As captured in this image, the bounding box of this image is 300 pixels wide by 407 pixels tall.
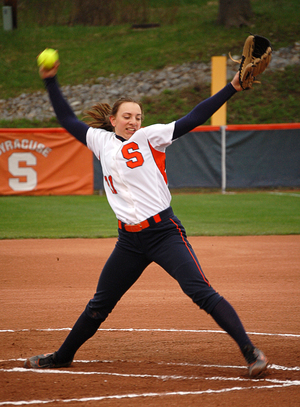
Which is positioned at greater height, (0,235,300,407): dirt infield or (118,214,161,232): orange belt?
(118,214,161,232): orange belt

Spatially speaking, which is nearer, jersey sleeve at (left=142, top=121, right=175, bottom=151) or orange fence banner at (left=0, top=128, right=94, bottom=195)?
jersey sleeve at (left=142, top=121, right=175, bottom=151)

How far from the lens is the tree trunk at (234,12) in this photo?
27.6 m

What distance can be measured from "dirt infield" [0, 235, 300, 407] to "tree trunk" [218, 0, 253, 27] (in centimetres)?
2302

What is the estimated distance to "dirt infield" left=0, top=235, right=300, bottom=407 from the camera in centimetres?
299

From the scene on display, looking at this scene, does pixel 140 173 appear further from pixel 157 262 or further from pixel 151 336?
pixel 151 336

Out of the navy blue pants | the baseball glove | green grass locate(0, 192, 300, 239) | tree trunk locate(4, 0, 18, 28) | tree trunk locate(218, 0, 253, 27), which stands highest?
tree trunk locate(4, 0, 18, 28)

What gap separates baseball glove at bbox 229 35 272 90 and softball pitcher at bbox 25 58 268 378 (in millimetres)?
70

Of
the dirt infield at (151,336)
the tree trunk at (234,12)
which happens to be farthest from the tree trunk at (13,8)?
the dirt infield at (151,336)

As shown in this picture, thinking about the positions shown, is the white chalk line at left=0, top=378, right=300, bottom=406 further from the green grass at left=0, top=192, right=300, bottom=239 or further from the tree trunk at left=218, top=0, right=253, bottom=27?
the tree trunk at left=218, top=0, right=253, bottom=27

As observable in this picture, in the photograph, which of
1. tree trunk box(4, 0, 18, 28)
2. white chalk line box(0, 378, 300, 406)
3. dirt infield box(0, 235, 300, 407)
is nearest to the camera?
white chalk line box(0, 378, 300, 406)

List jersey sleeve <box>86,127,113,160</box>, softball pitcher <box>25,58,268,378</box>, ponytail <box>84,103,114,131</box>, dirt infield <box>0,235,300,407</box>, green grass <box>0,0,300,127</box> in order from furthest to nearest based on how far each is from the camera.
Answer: green grass <box>0,0,300,127</box>
ponytail <box>84,103,114,131</box>
jersey sleeve <box>86,127,113,160</box>
softball pitcher <box>25,58,268,378</box>
dirt infield <box>0,235,300,407</box>

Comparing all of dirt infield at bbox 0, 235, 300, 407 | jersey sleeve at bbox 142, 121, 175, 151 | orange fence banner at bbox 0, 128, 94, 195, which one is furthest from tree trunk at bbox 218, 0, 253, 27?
jersey sleeve at bbox 142, 121, 175, 151

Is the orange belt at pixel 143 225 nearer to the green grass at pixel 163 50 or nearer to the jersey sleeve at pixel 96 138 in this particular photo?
the jersey sleeve at pixel 96 138

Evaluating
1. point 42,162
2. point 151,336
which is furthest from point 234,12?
point 151,336
